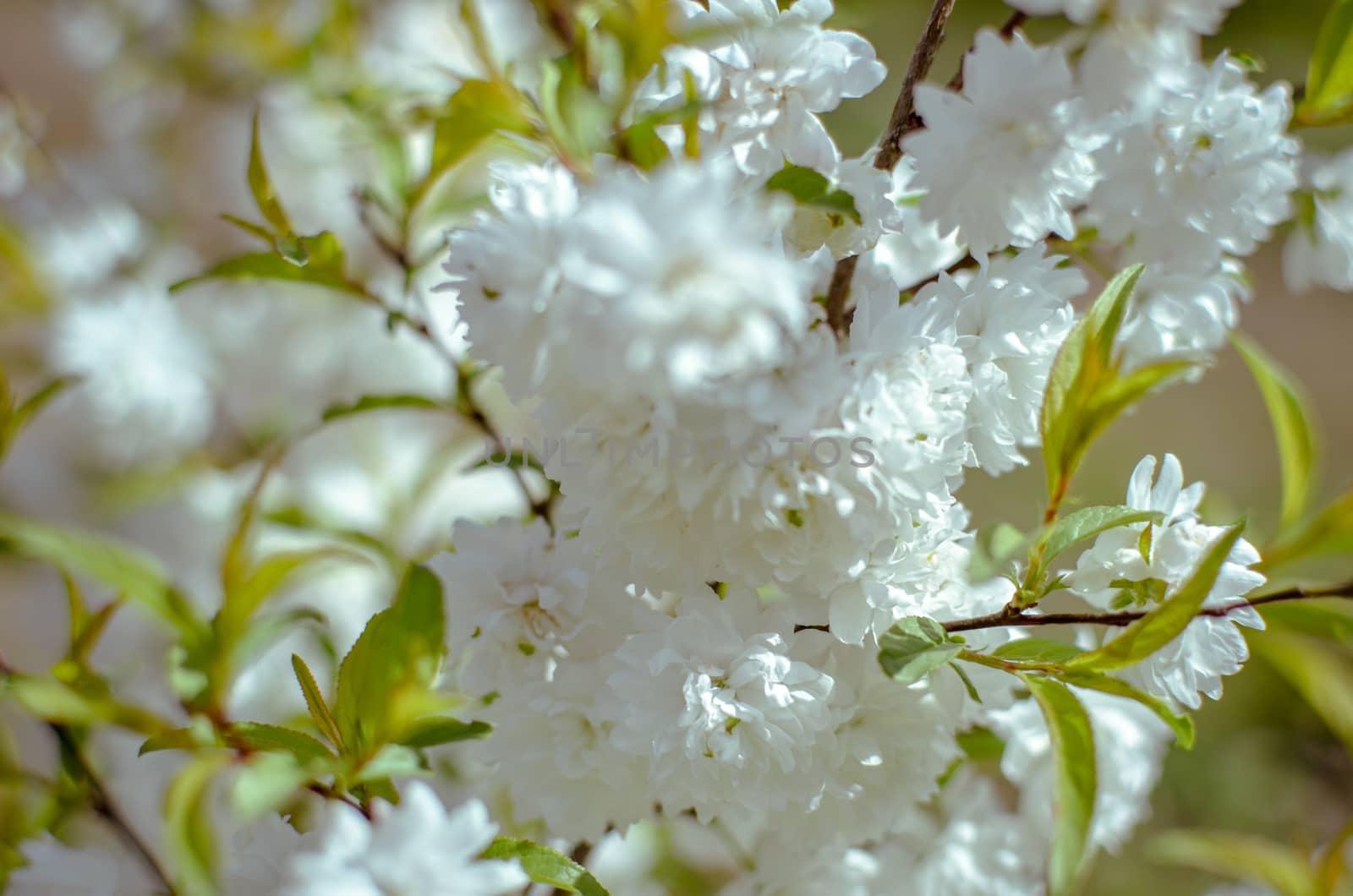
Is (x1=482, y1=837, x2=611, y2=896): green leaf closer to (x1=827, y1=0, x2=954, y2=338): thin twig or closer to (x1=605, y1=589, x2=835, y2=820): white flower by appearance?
(x1=605, y1=589, x2=835, y2=820): white flower

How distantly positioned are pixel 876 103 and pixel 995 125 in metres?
1.75

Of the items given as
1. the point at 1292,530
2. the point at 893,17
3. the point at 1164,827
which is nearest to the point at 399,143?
the point at 1292,530

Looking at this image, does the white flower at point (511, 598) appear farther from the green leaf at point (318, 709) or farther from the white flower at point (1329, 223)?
the white flower at point (1329, 223)

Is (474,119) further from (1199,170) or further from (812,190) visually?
(1199,170)

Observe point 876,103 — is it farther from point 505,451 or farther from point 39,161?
point 505,451

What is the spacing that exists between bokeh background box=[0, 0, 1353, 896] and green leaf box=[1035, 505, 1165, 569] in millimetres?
1026

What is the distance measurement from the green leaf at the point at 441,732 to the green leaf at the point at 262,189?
27 centimetres

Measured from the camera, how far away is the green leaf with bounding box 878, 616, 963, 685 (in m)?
0.35

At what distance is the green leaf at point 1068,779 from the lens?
34cm

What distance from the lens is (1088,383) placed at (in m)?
0.40

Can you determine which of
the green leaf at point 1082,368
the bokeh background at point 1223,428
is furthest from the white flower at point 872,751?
the bokeh background at point 1223,428

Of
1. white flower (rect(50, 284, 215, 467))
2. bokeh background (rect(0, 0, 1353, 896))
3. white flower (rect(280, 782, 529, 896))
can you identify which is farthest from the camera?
bokeh background (rect(0, 0, 1353, 896))

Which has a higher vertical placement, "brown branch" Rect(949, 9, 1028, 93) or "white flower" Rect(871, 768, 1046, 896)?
"brown branch" Rect(949, 9, 1028, 93)

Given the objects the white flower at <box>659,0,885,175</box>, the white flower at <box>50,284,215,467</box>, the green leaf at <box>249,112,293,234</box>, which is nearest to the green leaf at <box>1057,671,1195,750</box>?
the white flower at <box>659,0,885,175</box>
